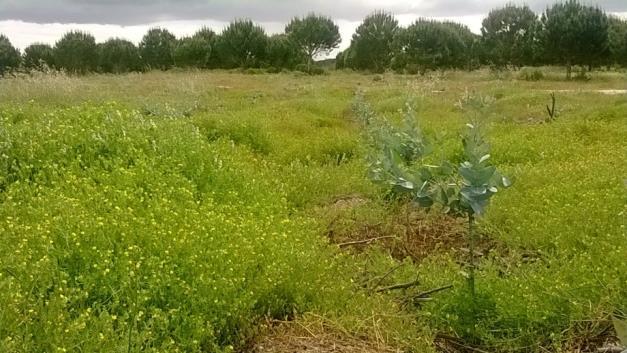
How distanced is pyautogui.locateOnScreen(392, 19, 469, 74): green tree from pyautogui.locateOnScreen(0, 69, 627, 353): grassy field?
32.8 meters

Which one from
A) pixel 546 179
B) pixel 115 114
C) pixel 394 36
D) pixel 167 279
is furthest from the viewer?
pixel 394 36

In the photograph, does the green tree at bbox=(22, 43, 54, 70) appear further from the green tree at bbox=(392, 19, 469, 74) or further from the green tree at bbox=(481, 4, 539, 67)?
the green tree at bbox=(481, 4, 539, 67)

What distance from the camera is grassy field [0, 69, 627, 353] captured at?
3811 millimetres

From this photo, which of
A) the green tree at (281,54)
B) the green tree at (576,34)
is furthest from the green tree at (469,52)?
the green tree at (281,54)

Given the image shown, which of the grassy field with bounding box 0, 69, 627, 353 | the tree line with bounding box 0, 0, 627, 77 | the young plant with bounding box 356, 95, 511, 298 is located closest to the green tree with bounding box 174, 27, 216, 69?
the tree line with bounding box 0, 0, 627, 77

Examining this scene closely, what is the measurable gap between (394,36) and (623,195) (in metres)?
39.0

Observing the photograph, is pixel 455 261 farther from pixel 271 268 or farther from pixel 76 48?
pixel 76 48

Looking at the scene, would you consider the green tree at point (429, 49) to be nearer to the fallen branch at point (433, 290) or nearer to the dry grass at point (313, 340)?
the fallen branch at point (433, 290)

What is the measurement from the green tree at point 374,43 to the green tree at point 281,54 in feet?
13.3

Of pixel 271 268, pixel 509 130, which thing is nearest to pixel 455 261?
pixel 271 268

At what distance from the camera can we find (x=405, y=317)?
4207mm

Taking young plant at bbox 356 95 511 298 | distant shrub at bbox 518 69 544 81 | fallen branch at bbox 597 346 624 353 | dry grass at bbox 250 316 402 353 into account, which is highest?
young plant at bbox 356 95 511 298

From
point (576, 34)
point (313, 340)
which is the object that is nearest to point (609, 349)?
point (313, 340)

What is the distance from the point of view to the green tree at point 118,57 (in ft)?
156
